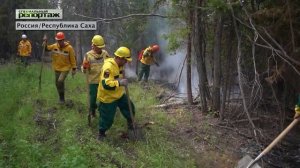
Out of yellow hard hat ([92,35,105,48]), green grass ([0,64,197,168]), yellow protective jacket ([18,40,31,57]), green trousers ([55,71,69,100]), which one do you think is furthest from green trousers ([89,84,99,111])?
yellow protective jacket ([18,40,31,57])

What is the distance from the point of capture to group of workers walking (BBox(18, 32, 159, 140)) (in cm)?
766

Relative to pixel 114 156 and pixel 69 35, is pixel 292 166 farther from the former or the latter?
pixel 69 35

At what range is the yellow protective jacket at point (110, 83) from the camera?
748 cm

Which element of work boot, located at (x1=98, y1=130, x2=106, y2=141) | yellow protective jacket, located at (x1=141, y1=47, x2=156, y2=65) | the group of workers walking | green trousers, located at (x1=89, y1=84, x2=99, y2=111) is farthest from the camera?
yellow protective jacket, located at (x1=141, y1=47, x2=156, y2=65)

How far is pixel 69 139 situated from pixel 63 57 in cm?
300

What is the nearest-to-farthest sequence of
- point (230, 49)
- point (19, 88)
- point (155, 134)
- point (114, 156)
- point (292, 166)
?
point (114, 156) < point (155, 134) < point (292, 166) < point (230, 49) < point (19, 88)

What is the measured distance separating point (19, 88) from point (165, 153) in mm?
5707

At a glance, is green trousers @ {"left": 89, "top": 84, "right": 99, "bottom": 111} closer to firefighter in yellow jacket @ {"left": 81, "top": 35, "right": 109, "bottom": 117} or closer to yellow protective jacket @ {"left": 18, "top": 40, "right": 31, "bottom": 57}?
firefighter in yellow jacket @ {"left": 81, "top": 35, "right": 109, "bottom": 117}

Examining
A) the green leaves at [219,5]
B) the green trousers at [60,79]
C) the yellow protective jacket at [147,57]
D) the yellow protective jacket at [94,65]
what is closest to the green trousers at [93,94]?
the yellow protective jacket at [94,65]

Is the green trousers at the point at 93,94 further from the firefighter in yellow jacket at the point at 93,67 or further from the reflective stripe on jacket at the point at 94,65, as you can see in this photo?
the reflective stripe on jacket at the point at 94,65

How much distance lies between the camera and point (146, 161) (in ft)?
24.8

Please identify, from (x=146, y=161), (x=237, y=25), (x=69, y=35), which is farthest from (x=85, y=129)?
(x=69, y=35)
